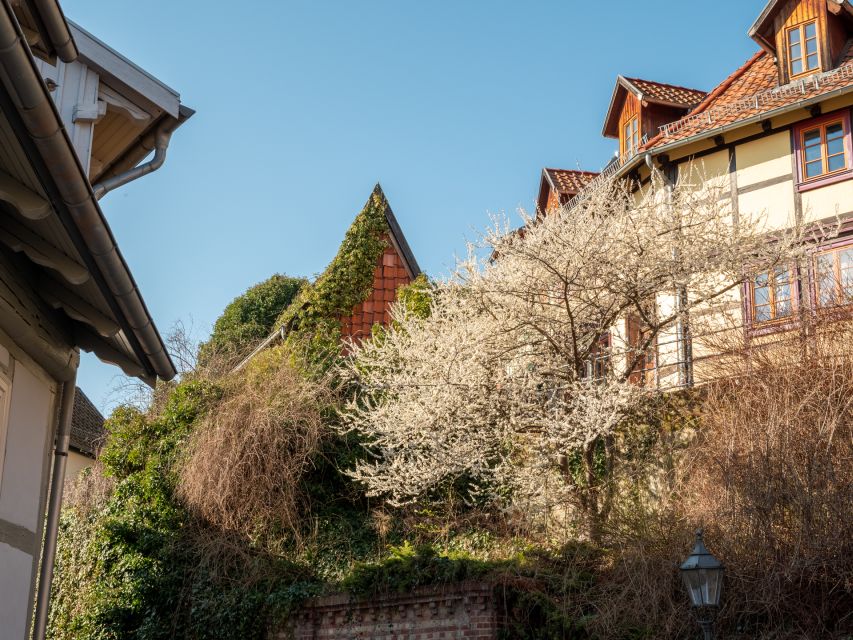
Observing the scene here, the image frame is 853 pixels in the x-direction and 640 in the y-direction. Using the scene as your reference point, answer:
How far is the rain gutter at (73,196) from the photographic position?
4.07 m

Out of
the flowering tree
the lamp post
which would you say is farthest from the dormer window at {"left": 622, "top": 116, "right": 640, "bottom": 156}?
the lamp post

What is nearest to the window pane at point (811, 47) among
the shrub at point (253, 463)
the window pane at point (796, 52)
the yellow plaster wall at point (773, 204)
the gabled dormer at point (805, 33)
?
the gabled dormer at point (805, 33)

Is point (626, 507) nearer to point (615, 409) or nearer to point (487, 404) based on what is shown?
point (615, 409)

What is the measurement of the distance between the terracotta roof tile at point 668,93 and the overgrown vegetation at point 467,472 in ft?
17.1

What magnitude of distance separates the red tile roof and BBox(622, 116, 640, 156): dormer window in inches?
29.7

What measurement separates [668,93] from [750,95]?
7.43ft

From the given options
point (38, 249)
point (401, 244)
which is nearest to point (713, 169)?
point (401, 244)

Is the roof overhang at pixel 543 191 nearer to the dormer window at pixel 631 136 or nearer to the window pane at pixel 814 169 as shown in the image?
the dormer window at pixel 631 136

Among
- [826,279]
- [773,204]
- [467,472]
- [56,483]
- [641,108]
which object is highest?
[641,108]

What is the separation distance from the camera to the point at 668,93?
19484 mm

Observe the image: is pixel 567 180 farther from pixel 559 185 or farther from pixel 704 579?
pixel 704 579

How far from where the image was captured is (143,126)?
1029cm

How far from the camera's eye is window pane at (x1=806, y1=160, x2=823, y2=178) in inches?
635

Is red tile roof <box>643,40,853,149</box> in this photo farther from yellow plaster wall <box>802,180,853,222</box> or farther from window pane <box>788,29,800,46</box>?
yellow plaster wall <box>802,180,853,222</box>
